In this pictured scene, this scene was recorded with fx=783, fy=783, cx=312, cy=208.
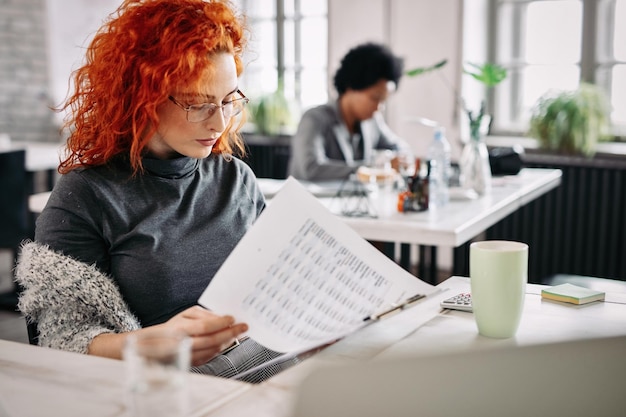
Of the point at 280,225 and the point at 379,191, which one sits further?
the point at 379,191

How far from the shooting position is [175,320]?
1.20 m

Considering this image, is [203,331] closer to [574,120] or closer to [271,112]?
[574,120]

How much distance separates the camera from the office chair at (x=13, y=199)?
11.6ft

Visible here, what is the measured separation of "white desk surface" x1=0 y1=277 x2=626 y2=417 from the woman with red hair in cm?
22

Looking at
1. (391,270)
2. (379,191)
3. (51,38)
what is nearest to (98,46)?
(391,270)

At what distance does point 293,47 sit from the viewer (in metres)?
5.42

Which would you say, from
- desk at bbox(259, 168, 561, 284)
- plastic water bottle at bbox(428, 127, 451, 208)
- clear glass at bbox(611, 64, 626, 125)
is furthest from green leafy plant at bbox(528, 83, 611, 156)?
plastic water bottle at bbox(428, 127, 451, 208)

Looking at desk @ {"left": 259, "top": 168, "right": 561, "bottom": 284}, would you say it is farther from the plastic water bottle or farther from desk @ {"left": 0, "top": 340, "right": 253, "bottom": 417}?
desk @ {"left": 0, "top": 340, "right": 253, "bottom": 417}

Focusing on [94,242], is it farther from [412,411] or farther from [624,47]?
[624,47]

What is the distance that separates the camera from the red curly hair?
56.6 inches

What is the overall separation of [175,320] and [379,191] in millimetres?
1887

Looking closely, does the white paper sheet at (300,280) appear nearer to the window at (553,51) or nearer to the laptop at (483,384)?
the laptop at (483,384)

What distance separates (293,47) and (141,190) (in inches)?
161

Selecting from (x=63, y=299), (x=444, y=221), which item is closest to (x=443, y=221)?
(x=444, y=221)
